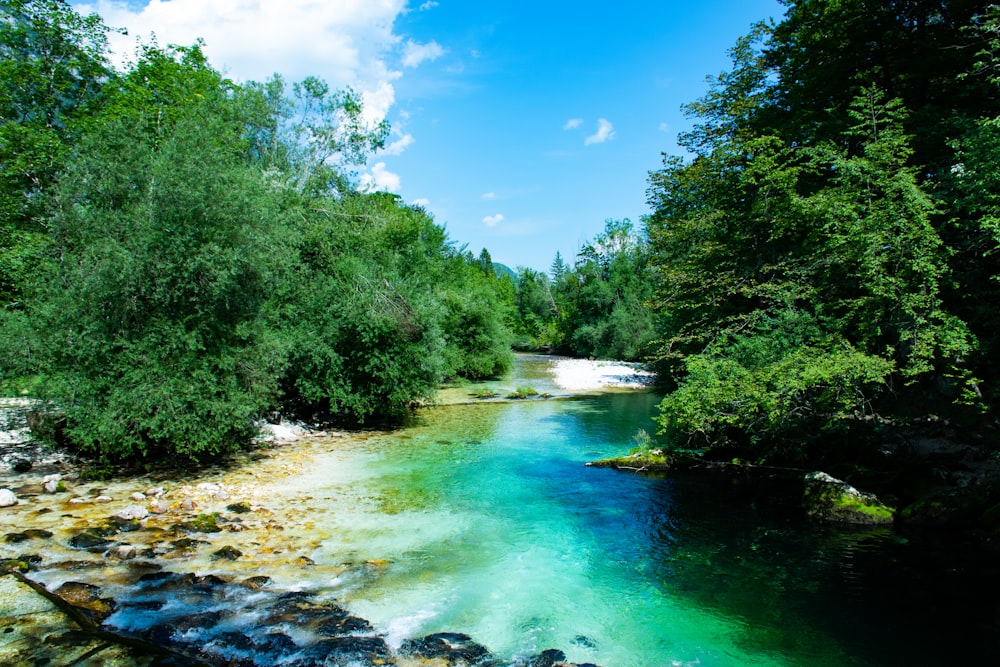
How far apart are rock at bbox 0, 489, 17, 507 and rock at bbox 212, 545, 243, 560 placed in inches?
205

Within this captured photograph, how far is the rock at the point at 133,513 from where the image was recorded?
10109mm

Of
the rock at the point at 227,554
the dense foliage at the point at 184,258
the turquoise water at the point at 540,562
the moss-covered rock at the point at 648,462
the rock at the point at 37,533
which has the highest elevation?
the dense foliage at the point at 184,258

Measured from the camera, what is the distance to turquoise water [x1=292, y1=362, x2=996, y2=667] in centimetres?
697

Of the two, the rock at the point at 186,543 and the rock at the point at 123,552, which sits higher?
the rock at the point at 123,552

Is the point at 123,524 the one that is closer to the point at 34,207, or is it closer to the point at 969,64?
the point at 34,207

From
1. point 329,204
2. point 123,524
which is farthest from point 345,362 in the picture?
point 123,524

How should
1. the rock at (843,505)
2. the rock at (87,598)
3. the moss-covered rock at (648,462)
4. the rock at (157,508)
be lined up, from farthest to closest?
the moss-covered rock at (648,462) → the rock at (843,505) → the rock at (157,508) → the rock at (87,598)

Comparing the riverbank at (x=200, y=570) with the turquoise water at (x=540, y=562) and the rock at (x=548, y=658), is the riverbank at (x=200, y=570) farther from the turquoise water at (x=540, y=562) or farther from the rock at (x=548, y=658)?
the turquoise water at (x=540, y=562)

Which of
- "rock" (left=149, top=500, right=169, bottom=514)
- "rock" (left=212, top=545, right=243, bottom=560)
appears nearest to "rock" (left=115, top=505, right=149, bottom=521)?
"rock" (left=149, top=500, right=169, bottom=514)

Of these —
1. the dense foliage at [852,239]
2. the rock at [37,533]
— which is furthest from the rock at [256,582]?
the dense foliage at [852,239]

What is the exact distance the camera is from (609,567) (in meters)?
9.21

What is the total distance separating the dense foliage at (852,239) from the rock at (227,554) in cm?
987

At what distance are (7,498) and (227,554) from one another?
5.60m

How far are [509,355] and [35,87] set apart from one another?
1119 inches
